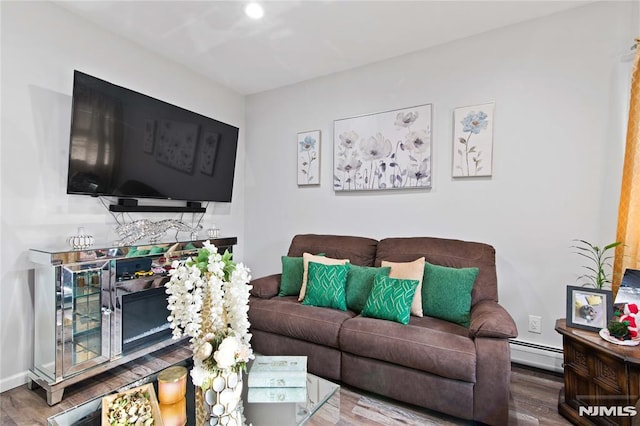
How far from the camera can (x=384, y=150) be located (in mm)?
2969

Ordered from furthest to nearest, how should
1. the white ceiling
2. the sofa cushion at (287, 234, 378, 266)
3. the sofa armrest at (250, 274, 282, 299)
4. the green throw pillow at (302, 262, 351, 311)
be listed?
the sofa cushion at (287, 234, 378, 266) → the sofa armrest at (250, 274, 282, 299) → the green throw pillow at (302, 262, 351, 311) → the white ceiling

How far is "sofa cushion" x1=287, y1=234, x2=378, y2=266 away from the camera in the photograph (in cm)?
275

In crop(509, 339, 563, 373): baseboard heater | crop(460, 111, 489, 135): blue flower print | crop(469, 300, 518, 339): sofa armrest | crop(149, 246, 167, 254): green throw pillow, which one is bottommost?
crop(509, 339, 563, 373): baseboard heater

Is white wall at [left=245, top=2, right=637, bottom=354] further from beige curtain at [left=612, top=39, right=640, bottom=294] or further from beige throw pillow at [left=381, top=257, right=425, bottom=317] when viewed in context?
beige throw pillow at [left=381, top=257, right=425, bottom=317]

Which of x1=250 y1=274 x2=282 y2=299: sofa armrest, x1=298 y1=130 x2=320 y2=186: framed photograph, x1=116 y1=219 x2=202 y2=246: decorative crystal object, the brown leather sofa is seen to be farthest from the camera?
x1=298 y1=130 x2=320 y2=186: framed photograph

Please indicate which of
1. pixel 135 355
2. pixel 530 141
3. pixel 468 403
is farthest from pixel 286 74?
pixel 468 403

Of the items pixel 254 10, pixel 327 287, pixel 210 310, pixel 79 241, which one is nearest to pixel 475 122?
pixel 327 287

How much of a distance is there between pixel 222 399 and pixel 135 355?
1.64 meters

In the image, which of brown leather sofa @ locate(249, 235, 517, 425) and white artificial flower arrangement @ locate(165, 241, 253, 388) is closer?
white artificial flower arrangement @ locate(165, 241, 253, 388)

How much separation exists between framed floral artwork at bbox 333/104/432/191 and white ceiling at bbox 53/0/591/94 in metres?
0.60

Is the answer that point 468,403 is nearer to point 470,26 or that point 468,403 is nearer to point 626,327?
point 626,327

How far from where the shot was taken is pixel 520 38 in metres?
2.45

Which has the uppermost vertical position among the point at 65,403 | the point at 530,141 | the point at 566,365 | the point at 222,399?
the point at 530,141

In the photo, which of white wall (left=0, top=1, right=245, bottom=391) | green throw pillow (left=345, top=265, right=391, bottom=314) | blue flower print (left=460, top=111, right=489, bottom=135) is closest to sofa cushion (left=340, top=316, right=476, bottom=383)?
green throw pillow (left=345, top=265, right=391, bottom=314)
